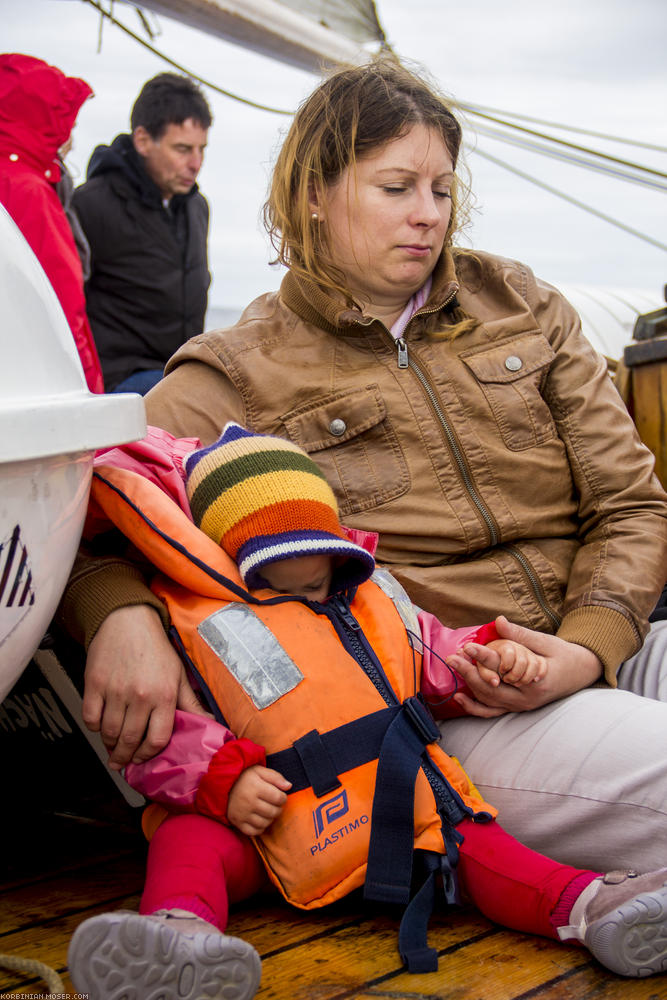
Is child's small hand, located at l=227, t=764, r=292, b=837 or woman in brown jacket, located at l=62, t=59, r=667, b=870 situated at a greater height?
woman in brown jacket, located at l=62, t=59, r=667, b=870

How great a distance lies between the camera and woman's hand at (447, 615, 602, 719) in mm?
1507

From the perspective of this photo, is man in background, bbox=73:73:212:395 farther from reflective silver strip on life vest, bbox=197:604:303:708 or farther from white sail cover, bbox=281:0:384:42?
reflective silver strip on life vest, bbox=197:604:303:708

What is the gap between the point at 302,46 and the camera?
4.55 meters

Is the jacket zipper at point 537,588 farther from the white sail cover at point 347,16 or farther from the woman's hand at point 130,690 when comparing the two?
the white sail cover at point 347,16

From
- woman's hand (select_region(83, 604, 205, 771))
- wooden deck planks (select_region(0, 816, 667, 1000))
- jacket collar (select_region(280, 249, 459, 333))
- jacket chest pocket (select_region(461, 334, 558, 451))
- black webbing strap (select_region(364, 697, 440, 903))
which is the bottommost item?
wooden deck planks (select_region(0, 816, 667, 1000))

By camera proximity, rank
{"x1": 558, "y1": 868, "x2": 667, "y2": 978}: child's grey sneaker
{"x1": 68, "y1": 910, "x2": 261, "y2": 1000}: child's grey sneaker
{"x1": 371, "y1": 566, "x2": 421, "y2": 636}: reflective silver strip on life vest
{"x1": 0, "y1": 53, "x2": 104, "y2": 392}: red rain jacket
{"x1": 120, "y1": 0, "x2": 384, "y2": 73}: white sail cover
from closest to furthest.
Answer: {"x1": 68, "y1": 910, "x2": 261, "y2": 1000}: child's grey sneaker, {"x1": 558, "y1": 868, "x2": 667, "y2": 978}: child's grey sneaker, {"x1": 371, "y1": 566, "x2": 421, "y2": 636}: reflective silver strip on life vest, {"x1": 0, "y1": 53, "x2": 104, "y2": 392}: red rain jacket, {"x1": 120, "y1": 0, "x2": 384, "y2": 73}: white sail cover

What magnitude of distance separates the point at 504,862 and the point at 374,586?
0.44 m

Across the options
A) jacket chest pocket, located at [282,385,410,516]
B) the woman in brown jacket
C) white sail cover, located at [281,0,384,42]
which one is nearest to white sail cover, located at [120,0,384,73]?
white sail cover, located at [281,0,384,42]

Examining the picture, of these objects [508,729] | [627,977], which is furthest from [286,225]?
[627,977]

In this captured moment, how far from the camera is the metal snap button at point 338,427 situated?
1.76m

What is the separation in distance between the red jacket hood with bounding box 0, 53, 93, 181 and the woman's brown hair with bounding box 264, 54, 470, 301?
4.42 feet

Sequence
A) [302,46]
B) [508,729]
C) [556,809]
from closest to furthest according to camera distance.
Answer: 1. [556,809]
2. [508,729]
3. [302,46]

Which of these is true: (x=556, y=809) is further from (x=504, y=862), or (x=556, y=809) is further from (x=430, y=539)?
(x=430, y=539)

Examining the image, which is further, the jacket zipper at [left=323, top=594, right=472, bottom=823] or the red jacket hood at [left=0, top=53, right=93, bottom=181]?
the red jacket hood at [left=0, top=53, right=93, bottom=181]
